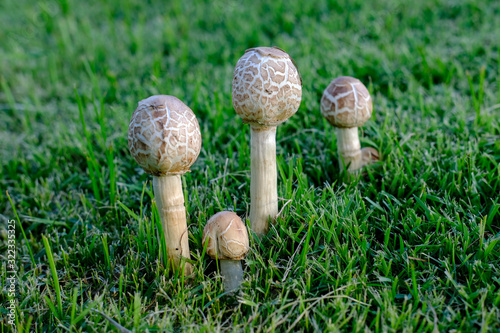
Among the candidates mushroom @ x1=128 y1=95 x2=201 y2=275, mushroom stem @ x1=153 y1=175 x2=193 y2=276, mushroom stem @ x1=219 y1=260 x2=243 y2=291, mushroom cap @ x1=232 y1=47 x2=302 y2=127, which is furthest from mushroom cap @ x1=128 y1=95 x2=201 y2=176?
mushroom stem @ x1=219 y1=260 x2=243 y2=291

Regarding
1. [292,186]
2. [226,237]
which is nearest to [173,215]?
[226,237]

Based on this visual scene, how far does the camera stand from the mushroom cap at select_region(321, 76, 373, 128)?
9.79 feet

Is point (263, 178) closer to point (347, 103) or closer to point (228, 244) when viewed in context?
point (228, 244)

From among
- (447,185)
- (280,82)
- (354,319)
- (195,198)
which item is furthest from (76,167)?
(447,185)

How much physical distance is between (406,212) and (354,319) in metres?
0.97

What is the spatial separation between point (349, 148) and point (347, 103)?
375 mm

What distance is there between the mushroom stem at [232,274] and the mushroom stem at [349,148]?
1.20 meters

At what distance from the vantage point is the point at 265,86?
91.0 inches

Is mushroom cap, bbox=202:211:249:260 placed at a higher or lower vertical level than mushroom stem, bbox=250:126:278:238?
lower

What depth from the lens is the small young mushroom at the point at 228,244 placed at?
96.3 inches

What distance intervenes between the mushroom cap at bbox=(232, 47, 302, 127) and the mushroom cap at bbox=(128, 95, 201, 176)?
34cm

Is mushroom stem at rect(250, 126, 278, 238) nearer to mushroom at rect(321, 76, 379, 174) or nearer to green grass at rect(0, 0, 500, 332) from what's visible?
green grass at rect(0, 0, 500, 332)

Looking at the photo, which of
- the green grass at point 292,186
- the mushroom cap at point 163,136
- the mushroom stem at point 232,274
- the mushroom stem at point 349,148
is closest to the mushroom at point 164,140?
the mushroom cap at point 163,136

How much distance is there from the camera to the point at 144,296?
2.53 meters
